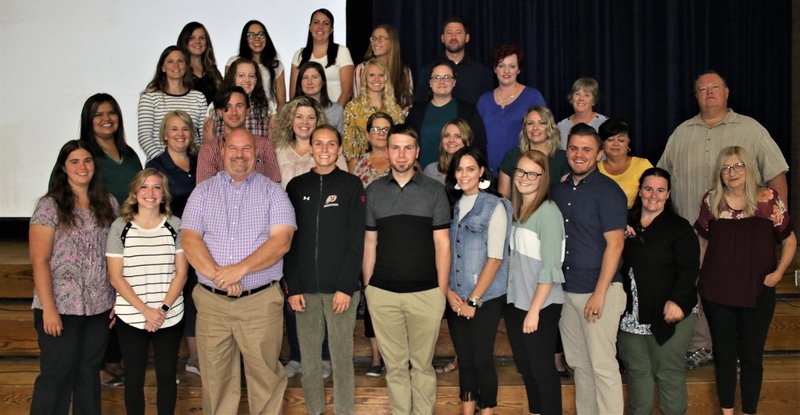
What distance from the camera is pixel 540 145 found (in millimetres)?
3486

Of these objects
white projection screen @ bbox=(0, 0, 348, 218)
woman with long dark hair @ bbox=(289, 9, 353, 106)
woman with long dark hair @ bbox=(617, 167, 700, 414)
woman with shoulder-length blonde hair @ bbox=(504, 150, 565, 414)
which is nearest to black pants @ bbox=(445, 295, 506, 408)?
woman with shoulder-length blonde hair @ bbox=(504, 150, 565, 414)

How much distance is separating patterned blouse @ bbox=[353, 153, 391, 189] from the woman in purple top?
2.54 ft

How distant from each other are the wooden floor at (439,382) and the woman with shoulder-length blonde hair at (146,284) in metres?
0.47

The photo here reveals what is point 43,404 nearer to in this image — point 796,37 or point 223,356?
point 223,356

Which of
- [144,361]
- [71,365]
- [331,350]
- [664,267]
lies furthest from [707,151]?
[71,365]

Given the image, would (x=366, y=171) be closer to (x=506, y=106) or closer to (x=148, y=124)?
(x=506, y=106)

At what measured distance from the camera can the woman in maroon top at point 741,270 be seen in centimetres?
320

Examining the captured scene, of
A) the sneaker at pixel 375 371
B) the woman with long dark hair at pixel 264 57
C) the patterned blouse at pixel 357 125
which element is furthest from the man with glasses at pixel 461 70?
the sneaker at pixel 375 371

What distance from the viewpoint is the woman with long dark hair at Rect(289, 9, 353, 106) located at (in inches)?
177

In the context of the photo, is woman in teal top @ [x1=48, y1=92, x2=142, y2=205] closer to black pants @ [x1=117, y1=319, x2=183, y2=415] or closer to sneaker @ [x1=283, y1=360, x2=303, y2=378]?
black pants @ [x1=117, y1=319, x2=183, y2=415]

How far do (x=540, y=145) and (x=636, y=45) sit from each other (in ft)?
8.36

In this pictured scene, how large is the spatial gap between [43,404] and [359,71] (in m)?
2.55

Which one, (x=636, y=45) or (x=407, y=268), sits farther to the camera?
(x=636, y=45)

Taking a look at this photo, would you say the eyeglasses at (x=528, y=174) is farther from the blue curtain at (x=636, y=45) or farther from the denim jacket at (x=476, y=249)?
the blue curtain at (x=636, y=45)
